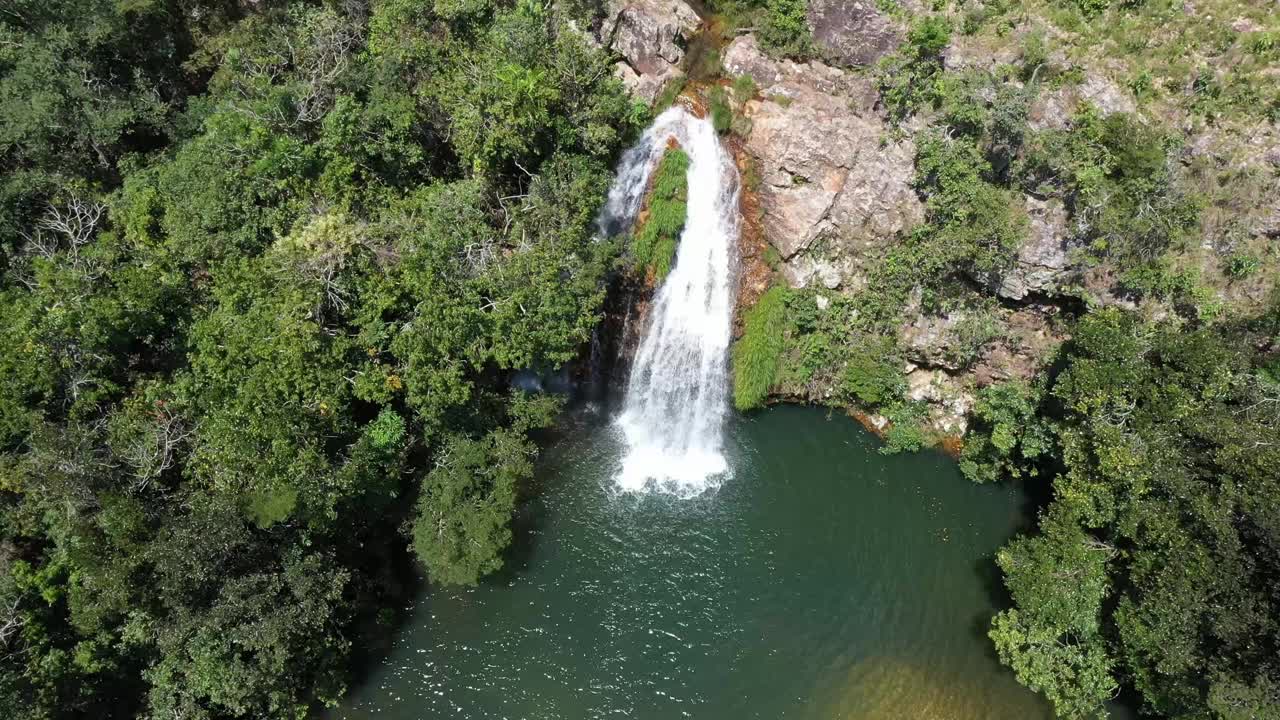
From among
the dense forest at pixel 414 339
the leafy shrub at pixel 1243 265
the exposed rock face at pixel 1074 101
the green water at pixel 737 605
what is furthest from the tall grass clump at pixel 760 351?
the leafy shrub at pixel 1243 265

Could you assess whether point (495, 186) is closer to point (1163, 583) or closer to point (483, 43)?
point (483, 43)

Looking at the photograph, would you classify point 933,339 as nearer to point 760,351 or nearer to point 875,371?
point 875,371

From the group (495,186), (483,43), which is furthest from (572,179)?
(483,43)

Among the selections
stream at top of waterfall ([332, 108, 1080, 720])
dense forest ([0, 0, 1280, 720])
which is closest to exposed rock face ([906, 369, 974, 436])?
dense forest ([0, 0, 1280, 720])

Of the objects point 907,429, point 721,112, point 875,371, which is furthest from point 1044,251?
point 721,112

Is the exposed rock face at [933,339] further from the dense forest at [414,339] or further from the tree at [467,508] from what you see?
the tree at [467,508]

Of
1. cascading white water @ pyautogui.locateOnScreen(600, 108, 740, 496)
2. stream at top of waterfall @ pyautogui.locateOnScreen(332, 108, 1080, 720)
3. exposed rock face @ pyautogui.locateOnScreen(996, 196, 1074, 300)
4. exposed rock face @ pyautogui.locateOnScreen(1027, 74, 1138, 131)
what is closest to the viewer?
stream at top of waterfall @ pyautogui.locateOnScreen(332, 108, 1080, 720)

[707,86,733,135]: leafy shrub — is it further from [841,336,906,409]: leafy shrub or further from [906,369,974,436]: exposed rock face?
[906,369,974,436]: exposed rock face
